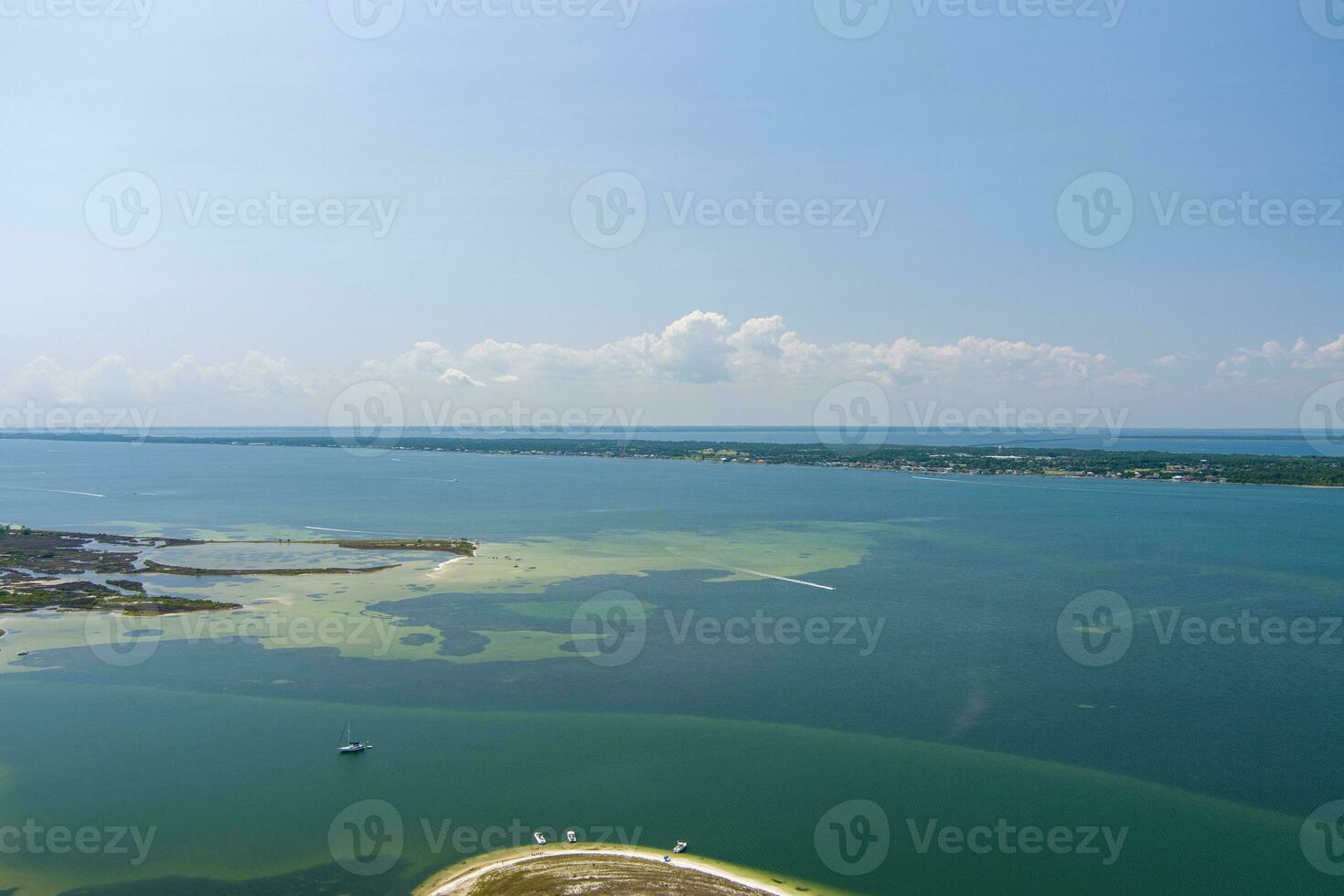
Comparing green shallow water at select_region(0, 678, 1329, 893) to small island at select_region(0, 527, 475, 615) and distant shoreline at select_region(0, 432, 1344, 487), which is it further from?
distant shoreline at select_region(0, 432, 1344, 487)

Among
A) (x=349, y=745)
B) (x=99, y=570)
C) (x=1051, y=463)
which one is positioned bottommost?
(x=349, y=745)

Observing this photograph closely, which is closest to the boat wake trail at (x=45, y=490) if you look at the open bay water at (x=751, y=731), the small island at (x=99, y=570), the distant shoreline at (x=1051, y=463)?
the small island at (x=99, y=570)

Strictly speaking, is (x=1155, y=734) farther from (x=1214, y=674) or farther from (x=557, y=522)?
(x=557, y=522)

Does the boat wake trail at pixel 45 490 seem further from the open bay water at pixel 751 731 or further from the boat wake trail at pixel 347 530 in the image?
the open bay water at pixel 751 731

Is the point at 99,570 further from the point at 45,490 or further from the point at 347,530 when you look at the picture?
the point at 45,490

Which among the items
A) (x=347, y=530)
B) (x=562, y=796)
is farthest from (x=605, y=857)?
(x=347, y=530)

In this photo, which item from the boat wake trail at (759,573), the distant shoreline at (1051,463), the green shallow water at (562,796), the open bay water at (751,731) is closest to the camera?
the green shallow water at (562,796)

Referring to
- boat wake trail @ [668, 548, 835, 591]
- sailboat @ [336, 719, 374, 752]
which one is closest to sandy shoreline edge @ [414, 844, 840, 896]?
sailboat @ [336, 719, 374, 752]
